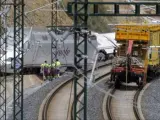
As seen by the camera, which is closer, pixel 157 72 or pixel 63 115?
pixel 63 115

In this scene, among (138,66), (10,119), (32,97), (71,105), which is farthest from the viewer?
(138,66)

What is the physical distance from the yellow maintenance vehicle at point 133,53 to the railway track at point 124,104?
27.6 inches

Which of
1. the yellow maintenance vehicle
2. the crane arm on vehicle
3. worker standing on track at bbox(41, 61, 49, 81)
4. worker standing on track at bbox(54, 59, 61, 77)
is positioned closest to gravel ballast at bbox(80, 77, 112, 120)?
the yellow maintenance vehicle

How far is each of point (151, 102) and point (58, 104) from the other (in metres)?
4.88

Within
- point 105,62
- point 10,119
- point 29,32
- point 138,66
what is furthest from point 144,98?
point 105,62

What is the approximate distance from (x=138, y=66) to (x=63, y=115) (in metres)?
8.86

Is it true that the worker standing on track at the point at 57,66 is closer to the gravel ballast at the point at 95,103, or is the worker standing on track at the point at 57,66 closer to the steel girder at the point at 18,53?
the gravel ballast at the point at 95,103

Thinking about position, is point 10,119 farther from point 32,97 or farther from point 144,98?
point 144,98

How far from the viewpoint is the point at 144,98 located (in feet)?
106

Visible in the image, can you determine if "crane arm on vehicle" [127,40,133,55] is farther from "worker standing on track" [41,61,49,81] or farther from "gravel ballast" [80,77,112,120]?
"worker standing on track" [41,61,49,81]

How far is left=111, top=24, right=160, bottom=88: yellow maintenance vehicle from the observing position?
34812 mm

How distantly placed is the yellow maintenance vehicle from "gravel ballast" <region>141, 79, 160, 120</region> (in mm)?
906

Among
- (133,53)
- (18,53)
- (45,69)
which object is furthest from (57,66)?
(18,53)

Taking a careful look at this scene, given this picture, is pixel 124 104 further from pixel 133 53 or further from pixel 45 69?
pixel 45 69
